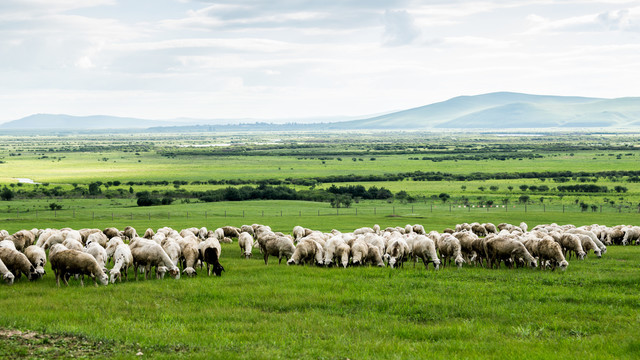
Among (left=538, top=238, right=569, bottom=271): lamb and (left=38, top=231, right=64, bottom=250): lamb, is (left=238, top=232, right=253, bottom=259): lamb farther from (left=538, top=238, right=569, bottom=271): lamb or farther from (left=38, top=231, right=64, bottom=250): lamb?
(left=538, top=238, right=569, bottom=271): lamb

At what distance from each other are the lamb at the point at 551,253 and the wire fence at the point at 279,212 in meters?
34.1

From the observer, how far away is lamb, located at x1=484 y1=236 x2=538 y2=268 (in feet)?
82.2


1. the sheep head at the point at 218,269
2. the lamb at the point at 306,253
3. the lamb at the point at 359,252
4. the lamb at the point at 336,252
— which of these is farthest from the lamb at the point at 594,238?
the sheep head at the point at 218,269

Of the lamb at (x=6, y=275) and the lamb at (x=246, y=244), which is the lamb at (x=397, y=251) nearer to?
the lamb at (x=246, y=244)

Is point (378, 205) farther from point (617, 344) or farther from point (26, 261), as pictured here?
point (617, 344)

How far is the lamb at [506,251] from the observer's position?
25.1 metres

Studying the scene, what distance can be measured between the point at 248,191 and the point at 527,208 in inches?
1497

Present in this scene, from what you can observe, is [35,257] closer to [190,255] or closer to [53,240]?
[190,255]

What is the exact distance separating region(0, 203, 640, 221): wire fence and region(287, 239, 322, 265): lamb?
33.9 meters

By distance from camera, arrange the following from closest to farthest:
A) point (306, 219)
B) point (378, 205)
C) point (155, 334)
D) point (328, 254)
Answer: point (155, 334) → point (328, 254) → point (306, 219) → point (378, 205)

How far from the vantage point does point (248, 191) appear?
83875mm

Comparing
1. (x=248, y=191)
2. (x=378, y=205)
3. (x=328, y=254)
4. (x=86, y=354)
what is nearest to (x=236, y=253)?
(x=328, y=254)

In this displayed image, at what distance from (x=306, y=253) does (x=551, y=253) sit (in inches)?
407

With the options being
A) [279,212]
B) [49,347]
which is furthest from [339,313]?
[279,212]
